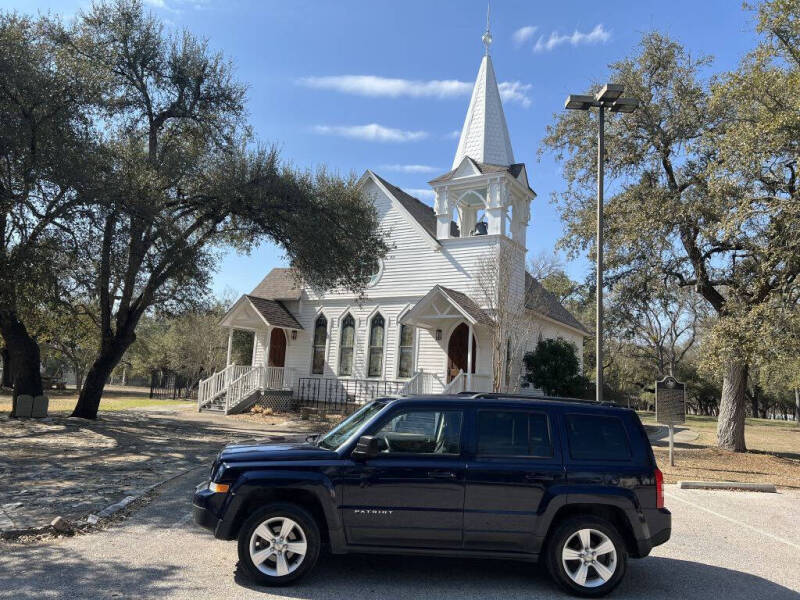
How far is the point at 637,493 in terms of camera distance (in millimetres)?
5160

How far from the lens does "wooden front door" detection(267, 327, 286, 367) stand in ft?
85.5

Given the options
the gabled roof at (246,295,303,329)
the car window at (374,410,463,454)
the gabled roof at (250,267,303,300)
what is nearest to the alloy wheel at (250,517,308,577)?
the car window at (374,410,463,454)

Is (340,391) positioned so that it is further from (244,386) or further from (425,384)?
(425,384)

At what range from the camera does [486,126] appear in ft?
78.1

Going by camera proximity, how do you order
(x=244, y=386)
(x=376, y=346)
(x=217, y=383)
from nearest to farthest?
(x=244, y=386), (x=376, y=346), (x=217, y=383)

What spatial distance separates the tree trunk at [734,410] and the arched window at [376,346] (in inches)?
475

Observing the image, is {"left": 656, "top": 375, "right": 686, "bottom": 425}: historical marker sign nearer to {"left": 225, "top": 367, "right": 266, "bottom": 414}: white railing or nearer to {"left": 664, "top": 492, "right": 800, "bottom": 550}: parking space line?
{"left": 664, "top": 492, "right": 800, "bottom": 550}: parking space line

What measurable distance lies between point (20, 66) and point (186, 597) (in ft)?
41.3

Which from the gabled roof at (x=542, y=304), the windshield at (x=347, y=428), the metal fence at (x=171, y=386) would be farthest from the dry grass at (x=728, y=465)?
the metal fence at (x=171, y=386)

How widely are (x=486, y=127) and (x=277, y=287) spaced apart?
11779mm

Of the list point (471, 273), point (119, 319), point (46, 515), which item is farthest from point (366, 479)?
point (471, 273)

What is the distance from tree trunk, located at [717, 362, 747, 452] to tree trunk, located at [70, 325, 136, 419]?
18070 millimetres

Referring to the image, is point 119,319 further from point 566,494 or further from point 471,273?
point 566,494

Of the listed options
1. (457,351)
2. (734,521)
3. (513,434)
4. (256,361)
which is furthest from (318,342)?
(513,434)
